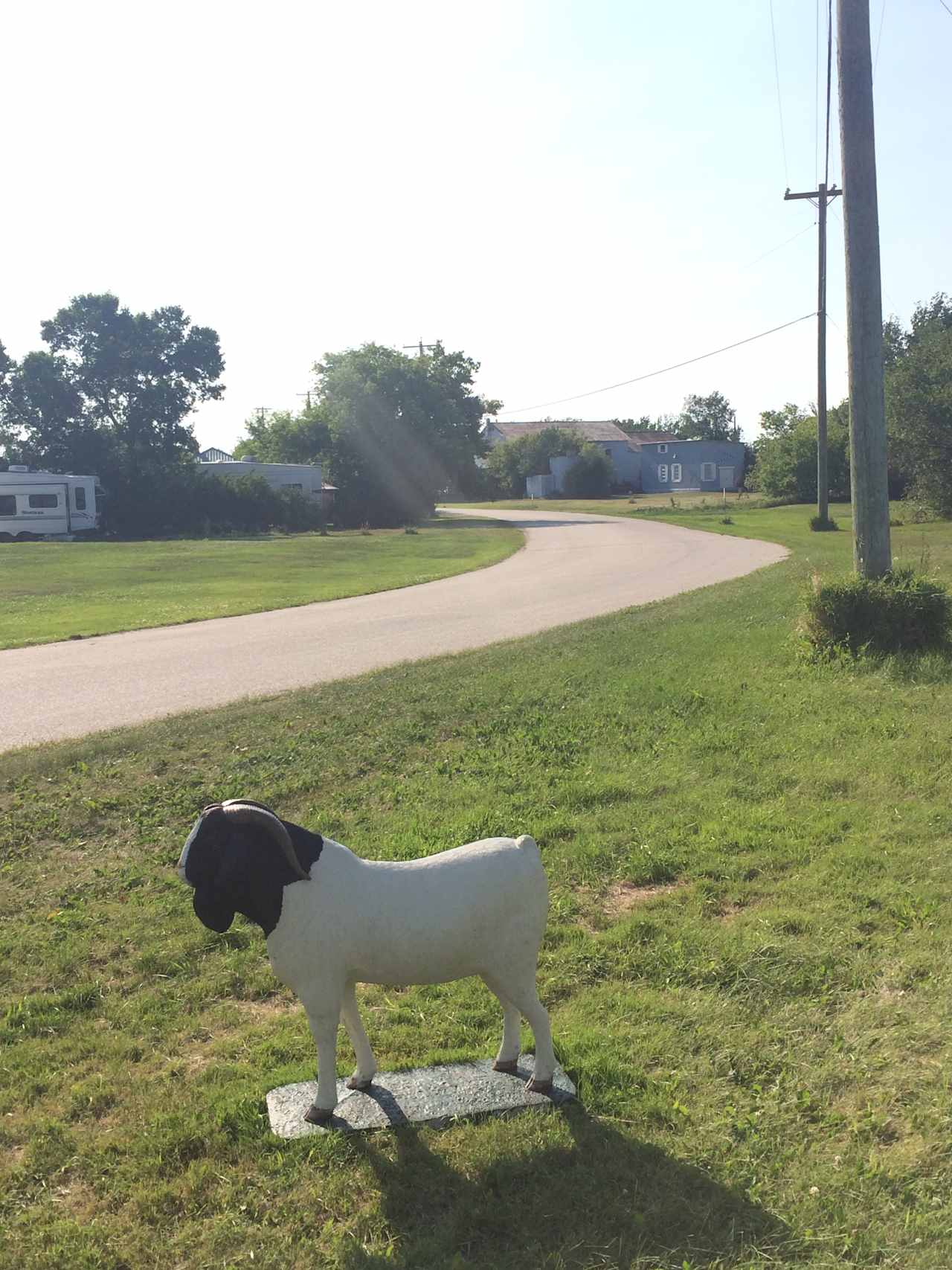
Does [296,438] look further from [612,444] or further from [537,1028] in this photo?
[537,1028]

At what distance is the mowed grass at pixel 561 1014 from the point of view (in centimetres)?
302

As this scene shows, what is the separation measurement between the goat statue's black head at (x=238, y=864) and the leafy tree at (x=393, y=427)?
54290mm

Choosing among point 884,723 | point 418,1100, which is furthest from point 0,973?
point 884,723

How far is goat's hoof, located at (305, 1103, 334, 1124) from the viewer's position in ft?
11.4

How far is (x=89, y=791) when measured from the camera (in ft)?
24.7

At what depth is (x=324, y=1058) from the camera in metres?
3.46

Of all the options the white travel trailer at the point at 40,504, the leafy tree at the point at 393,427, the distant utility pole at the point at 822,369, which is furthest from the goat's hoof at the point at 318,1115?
the leafy tree at the point at 393,427

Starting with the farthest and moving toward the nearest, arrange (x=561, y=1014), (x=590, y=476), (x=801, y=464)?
1. (x=590, y=476)
2. (x=801, y=464)
3. (x=561, y=1014)

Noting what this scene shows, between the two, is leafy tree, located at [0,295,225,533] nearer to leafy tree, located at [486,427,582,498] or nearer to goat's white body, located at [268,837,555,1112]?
leafy tree, located at [486,427,582,498]

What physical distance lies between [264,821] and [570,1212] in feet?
4.51

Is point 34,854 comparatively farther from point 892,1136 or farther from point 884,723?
point 884,723

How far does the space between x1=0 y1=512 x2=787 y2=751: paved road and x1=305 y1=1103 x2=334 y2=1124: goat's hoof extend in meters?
6.52

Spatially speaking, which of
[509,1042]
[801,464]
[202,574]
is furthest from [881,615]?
[801,464]

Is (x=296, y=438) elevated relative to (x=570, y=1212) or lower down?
elevated
